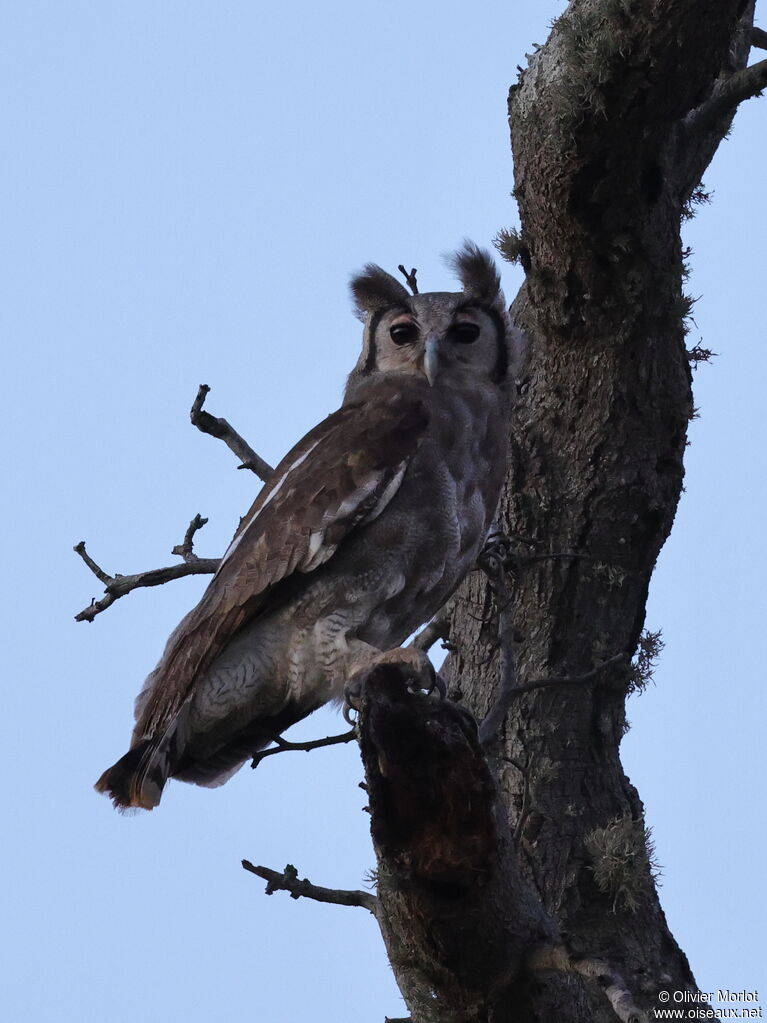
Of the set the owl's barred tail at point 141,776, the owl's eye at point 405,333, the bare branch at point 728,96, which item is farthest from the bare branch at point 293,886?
the bare branch at point 728,96

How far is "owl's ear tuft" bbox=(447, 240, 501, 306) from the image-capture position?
15.6 ft

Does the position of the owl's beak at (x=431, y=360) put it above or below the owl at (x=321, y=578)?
above

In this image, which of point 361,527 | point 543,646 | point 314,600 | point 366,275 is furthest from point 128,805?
point 366,275

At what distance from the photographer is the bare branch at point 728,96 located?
398cm

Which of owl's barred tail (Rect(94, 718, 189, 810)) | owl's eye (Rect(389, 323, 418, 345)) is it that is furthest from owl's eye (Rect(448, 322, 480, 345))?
owl's barred tail (Rect(94, 718, 189, 810))

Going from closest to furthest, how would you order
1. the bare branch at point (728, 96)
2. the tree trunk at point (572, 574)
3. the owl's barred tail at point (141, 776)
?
the tree trunk at point (572, 574)
the owl's barred tail at point (141, 776)
the bare branch at point (728, 96)

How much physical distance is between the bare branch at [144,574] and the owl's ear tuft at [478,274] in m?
1.33

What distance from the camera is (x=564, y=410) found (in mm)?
4387

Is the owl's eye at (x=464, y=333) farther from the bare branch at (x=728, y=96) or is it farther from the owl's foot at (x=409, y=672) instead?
the owl's foot at (x=409, y=672)

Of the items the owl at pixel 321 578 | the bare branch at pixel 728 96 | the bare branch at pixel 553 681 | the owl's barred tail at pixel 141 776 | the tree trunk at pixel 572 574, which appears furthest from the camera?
the bare branch at pixel 728 96

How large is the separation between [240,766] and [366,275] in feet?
6.26

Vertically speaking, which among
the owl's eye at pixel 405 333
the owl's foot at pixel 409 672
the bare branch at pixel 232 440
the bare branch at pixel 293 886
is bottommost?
the bare branch at pixel 293 886

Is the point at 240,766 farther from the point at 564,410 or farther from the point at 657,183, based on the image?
the point at 657,183

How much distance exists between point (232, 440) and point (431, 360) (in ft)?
3.01
